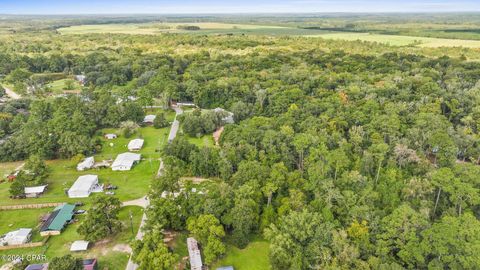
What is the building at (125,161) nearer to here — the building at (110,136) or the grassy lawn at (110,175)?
the grassy lawn at (110,175)

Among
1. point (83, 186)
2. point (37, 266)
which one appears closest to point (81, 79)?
point (83, 186)

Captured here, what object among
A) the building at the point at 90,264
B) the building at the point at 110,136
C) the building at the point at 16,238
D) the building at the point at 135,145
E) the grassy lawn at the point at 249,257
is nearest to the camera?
the building at the point at 90,264

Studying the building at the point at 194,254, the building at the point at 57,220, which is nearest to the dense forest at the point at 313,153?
the building at the point at 194,254

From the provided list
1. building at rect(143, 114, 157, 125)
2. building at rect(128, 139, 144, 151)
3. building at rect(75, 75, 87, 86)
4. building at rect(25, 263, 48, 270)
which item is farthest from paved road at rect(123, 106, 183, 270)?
building at rect(75, 75, 87, 86)

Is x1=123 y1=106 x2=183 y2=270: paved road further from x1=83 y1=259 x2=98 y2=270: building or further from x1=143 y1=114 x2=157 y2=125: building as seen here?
x1=143 y1=114 x2=157 y2=125: building

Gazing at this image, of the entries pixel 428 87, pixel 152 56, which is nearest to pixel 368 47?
pixel 428 87

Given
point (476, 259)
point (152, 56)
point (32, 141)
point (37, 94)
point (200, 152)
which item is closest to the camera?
point (476, 259)

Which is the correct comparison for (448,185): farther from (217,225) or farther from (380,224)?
(217,225)
